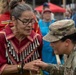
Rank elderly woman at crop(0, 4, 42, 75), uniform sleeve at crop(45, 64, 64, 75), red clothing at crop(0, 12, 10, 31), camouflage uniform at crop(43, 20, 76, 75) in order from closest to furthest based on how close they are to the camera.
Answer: camouflage uniform at crop(43, 20, 76, 75)
uniform sleeve at crop(45, 64, 64, 75)
elderly woman at crop(0, 4, 42, 75)
red clothing at crop(0, 12, 10, 31)

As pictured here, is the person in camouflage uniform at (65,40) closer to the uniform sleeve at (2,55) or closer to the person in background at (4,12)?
the uniform sleeve at (2,55)

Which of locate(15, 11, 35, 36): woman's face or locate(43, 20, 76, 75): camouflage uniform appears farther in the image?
locate(15, 11, 35, 36): woman's face

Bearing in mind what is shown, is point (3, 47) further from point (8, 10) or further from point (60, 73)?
point (8, 10)

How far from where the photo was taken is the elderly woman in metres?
4.60

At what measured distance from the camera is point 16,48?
471 cm

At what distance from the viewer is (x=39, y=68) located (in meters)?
4.60

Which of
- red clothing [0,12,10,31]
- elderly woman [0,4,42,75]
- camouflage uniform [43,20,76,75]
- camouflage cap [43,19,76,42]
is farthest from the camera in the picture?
red clothing [0,12,10,31]

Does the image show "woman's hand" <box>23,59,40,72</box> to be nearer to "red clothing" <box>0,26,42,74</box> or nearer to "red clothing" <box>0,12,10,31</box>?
"red clothing" <box>0,26,42,74</box>

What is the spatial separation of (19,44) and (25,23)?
1.00 feet

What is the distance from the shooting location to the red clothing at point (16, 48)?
4.68m

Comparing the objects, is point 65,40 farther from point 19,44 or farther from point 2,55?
point 2,55

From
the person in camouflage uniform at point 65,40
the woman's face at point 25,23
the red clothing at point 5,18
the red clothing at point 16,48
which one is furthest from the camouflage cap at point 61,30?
the red clothing at point 5,18

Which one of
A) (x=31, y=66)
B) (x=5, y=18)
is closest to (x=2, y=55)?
(x=31, y=66)

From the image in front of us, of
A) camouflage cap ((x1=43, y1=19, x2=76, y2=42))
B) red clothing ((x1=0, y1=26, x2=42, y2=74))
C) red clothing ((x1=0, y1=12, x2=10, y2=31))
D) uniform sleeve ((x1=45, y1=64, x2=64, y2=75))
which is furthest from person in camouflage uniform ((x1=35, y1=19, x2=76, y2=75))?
red clothing ((x1=0, y1=12, x2=10, y2=31))
